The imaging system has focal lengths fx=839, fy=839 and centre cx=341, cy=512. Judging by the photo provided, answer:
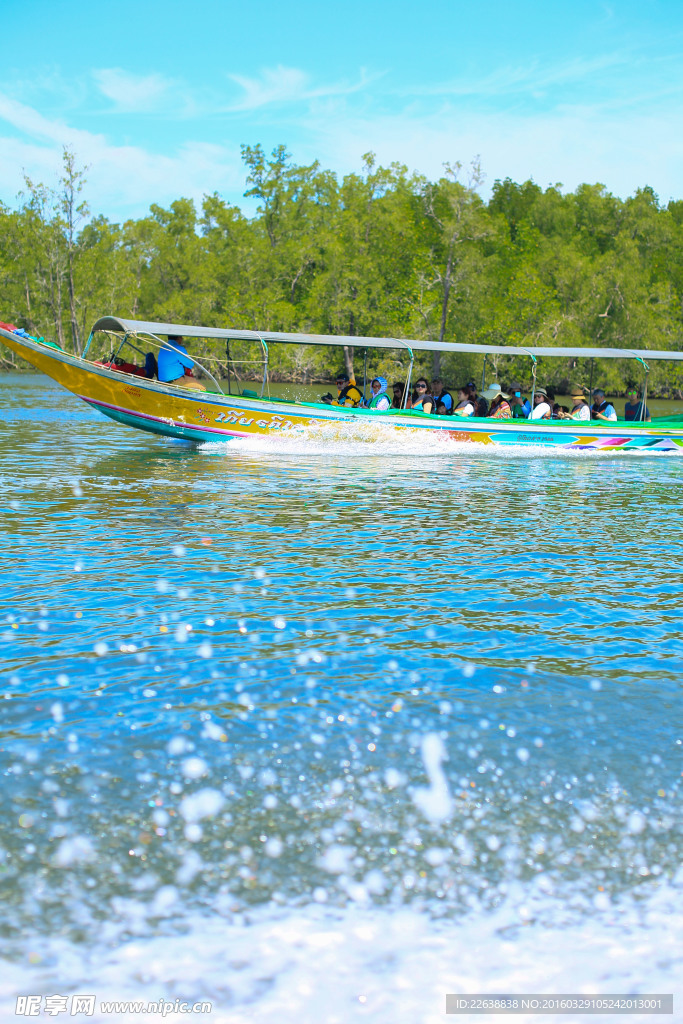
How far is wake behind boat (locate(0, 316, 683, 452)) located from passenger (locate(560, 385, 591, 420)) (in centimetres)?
43

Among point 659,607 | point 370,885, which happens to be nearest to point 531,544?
point 659,607

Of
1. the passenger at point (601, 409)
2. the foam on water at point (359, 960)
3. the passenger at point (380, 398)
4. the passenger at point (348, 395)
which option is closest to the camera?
the foam on water at point (359, 960)

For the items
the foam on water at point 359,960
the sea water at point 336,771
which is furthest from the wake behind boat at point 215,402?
the foam on water at point 359,960

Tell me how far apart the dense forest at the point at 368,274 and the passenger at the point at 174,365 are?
103 feet

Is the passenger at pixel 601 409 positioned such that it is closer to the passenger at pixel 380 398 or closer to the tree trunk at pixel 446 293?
the passenger at pixel 380 398

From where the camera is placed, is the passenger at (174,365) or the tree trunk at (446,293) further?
the tree trunk at (446,293)

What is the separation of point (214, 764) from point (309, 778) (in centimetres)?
57

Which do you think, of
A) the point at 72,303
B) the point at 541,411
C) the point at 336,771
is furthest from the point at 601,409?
the point at 72,303

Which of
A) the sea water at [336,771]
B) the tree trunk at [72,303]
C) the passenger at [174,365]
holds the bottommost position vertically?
the sea water at [336,771]

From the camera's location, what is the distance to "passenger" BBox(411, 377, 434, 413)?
66.9 ft

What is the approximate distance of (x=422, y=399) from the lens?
67.7ft

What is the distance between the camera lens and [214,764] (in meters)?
4.91

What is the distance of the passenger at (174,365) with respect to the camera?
18.2 m

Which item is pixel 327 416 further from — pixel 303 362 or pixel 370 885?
pixel 303 362
